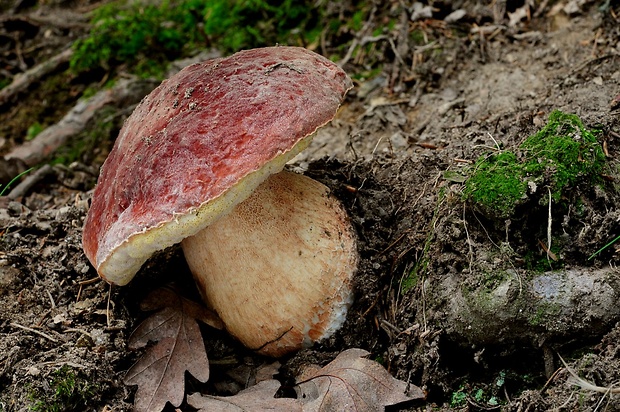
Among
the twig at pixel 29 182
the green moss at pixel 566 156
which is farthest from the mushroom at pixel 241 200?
the twig at pixel 29 182

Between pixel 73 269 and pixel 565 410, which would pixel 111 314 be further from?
pixel 565 410

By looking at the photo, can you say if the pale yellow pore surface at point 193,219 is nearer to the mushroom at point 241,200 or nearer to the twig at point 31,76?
the mushroom at point 241,200

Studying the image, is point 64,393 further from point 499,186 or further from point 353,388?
point 499,186

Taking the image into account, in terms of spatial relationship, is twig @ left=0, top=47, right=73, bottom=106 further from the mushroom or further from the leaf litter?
the leaf litter

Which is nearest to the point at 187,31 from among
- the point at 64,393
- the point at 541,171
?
the point at 64,393

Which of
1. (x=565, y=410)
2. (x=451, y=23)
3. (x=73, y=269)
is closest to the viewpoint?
(x=565, y=410)

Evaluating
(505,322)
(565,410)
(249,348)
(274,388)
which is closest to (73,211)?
(249,348)
